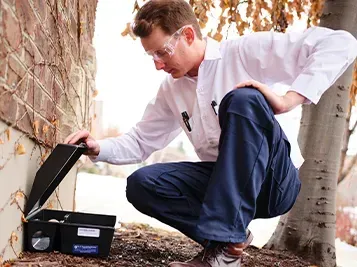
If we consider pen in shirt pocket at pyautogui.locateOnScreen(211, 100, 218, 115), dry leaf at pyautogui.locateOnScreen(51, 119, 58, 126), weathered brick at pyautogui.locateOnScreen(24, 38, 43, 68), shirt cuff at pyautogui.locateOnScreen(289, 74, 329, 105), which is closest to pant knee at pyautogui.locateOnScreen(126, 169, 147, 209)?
pen in shirt pocket at pyautogui.locateOnScreen(211, 100, 218, 115)

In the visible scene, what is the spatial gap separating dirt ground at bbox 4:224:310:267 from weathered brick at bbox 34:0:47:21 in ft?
3.02

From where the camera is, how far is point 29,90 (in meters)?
1.92

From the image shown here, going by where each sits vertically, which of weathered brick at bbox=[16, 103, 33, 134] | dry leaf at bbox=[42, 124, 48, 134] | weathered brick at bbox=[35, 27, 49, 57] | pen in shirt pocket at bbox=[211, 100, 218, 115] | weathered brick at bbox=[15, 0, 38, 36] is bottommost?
dry leaf at bbox=[42, 124, 48, 134]

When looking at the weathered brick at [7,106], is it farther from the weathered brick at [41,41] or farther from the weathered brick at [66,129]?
the weathered brick at [66,129]

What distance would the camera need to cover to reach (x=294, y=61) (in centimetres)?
213

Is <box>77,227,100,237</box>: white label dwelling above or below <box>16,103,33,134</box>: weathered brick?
below

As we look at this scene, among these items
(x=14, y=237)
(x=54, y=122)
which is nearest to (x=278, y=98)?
(x=14, y=237)

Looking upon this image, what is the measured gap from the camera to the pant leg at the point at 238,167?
171 centimetres

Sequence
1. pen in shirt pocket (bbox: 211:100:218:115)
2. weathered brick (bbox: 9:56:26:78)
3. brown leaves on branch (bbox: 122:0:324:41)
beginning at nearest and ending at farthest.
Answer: weathered brick (bbox: 9:56:26:78) → pen in shirt pocket (bbox: 211:100:218:115) → brown leaves on branch (bbox: 122:0:324:41)

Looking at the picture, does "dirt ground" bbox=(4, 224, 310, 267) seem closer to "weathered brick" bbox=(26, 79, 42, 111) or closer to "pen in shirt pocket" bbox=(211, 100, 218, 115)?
"weathered brick" bbox=(26, 79, 42, 111)

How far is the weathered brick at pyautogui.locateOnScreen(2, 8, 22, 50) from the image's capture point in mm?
1554

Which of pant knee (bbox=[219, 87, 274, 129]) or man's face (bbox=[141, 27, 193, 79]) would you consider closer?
pant knee (bbox=[219, 87, 274, 129])

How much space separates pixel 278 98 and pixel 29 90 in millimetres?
897

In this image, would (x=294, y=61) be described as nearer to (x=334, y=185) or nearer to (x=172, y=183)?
(x=172, y=183)
